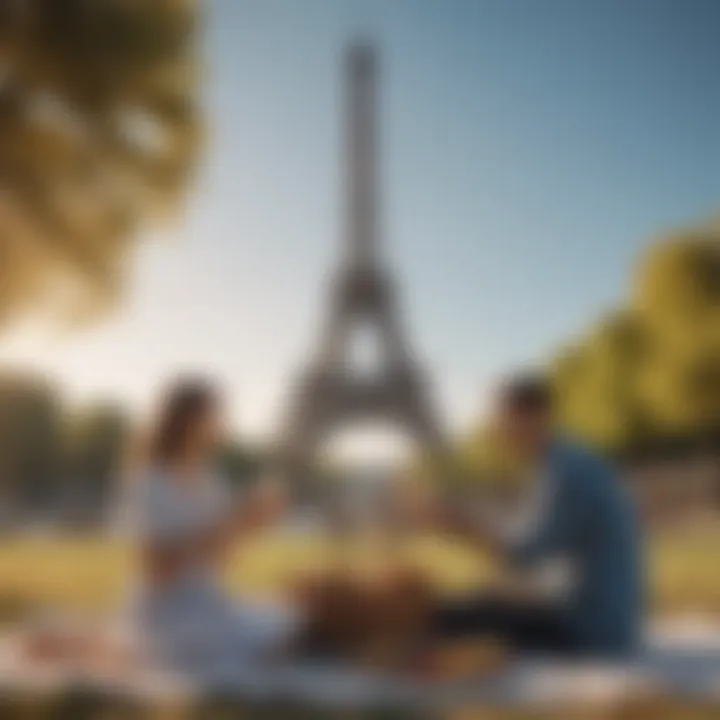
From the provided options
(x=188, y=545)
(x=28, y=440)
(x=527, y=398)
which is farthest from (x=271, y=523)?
(x=28, y=440)

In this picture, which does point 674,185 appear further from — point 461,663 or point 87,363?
point 87,363

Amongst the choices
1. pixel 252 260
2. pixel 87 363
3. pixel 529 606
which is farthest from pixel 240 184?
pixel 529 606

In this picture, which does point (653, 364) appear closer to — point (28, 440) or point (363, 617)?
point (363, 617)

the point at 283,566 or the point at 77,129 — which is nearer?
the point at 283,566

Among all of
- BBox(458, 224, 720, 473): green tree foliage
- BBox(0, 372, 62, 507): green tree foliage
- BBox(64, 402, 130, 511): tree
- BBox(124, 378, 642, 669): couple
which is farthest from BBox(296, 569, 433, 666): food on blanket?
BBox(0, 372, 62, 507): green tree foliage

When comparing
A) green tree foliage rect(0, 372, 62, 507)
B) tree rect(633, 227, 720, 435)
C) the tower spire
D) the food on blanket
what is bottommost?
the food on blanket

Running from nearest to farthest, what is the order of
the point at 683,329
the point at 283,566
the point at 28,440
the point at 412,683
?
1. the point at 412,683
2. the point at 283,566
3. the point at 28,440
4. the point at 683,329

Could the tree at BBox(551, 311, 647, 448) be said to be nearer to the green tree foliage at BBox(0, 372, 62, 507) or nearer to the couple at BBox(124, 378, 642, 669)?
the couple at BBox(124, 378, 642, 669)
